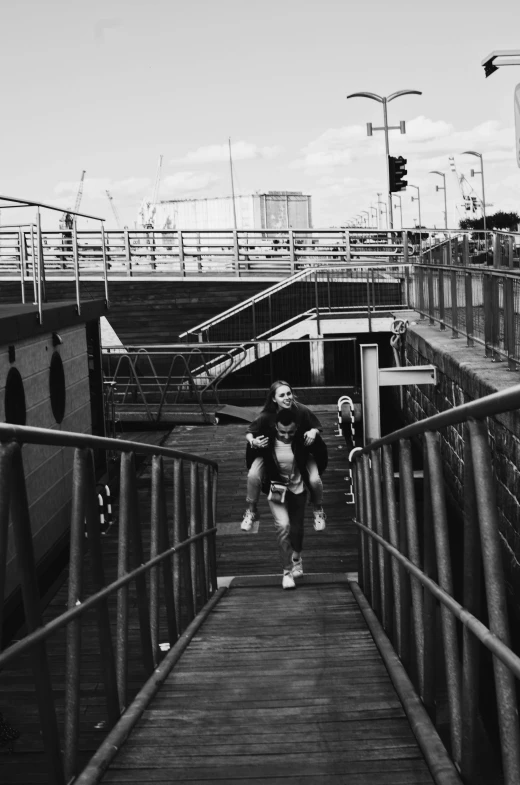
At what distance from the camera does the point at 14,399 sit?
33.5 ft

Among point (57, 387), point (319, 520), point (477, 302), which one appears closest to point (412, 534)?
point (319, 520)

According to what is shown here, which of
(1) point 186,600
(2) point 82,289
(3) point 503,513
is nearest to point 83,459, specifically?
(1) point 186,600

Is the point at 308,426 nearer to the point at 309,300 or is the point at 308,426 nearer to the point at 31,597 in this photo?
the point at 31,597

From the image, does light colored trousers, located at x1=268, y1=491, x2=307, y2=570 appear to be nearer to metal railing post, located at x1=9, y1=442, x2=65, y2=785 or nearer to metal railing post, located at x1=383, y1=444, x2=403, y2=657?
metal railing post, located at x1=383, y1=444, x2=403, y2=657

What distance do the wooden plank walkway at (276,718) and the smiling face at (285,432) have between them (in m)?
2.00

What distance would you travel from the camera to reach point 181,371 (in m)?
28.2

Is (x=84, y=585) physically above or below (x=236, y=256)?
below

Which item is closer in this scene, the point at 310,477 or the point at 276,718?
the point at 276,718

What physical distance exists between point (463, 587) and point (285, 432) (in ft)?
15.6

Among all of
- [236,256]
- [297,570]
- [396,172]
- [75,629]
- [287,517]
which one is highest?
[396,172]

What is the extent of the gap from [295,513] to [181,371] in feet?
65.5

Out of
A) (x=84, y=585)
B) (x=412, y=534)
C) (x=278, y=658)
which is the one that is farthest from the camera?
(x=278, y=658)

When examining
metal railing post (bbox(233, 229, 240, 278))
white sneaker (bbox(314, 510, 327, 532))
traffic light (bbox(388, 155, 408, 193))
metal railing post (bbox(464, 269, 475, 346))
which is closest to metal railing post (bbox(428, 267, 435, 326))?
metal railing post (bbox(464, 269, 475, 346))

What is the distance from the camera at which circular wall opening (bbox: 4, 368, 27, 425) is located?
9961 millimetres
